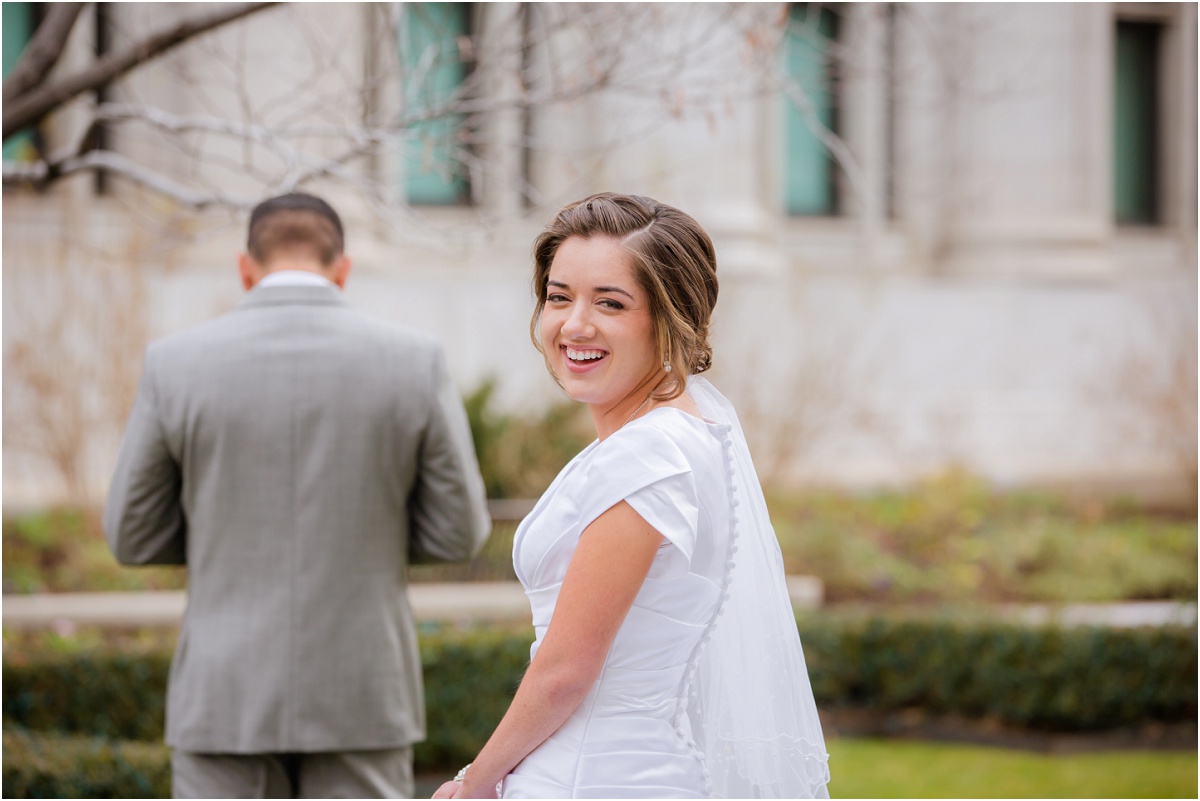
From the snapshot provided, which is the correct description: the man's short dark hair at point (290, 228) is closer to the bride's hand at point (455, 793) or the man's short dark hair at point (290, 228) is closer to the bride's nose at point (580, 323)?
the bride's nose at point (580, 323)

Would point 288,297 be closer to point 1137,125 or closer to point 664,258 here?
point 664,258

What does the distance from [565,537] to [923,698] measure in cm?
601

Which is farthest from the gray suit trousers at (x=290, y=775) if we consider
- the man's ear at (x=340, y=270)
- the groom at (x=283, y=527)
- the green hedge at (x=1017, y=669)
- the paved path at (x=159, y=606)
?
the green hedge at (x=1017, y=669)

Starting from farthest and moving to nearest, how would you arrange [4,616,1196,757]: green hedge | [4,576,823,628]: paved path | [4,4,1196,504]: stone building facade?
[4,4,1196,504]: stone building facade → [4,576,823,628]: paved path → [4,616,1196,757]: green hedge

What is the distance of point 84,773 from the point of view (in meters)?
4.48

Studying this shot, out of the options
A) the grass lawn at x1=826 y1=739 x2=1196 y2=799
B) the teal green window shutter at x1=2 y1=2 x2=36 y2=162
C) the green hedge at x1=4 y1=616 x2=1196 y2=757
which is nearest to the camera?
the grass lawn at x1=826 y1=739 x2=1196 y2=799

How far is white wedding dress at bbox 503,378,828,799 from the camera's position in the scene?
6.45ft

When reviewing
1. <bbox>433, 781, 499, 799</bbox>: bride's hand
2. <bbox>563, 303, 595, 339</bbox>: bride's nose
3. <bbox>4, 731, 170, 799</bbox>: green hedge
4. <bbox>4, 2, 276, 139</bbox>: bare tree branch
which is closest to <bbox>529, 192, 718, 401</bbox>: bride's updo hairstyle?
<bbox>563, 303, 595, 339</bbox>: bride's nose

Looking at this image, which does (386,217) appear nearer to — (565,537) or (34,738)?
(34,738)

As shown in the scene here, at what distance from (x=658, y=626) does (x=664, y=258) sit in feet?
2.09

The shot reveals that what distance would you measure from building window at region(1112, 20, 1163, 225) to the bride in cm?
1619

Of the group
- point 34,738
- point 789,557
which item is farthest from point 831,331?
point 34,738

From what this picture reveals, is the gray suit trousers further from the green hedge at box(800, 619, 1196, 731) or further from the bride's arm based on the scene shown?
the green hedge at box(800, 619, 1196, 731)

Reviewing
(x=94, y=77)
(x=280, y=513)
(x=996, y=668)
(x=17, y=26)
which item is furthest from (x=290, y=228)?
(x=17, y=26)
